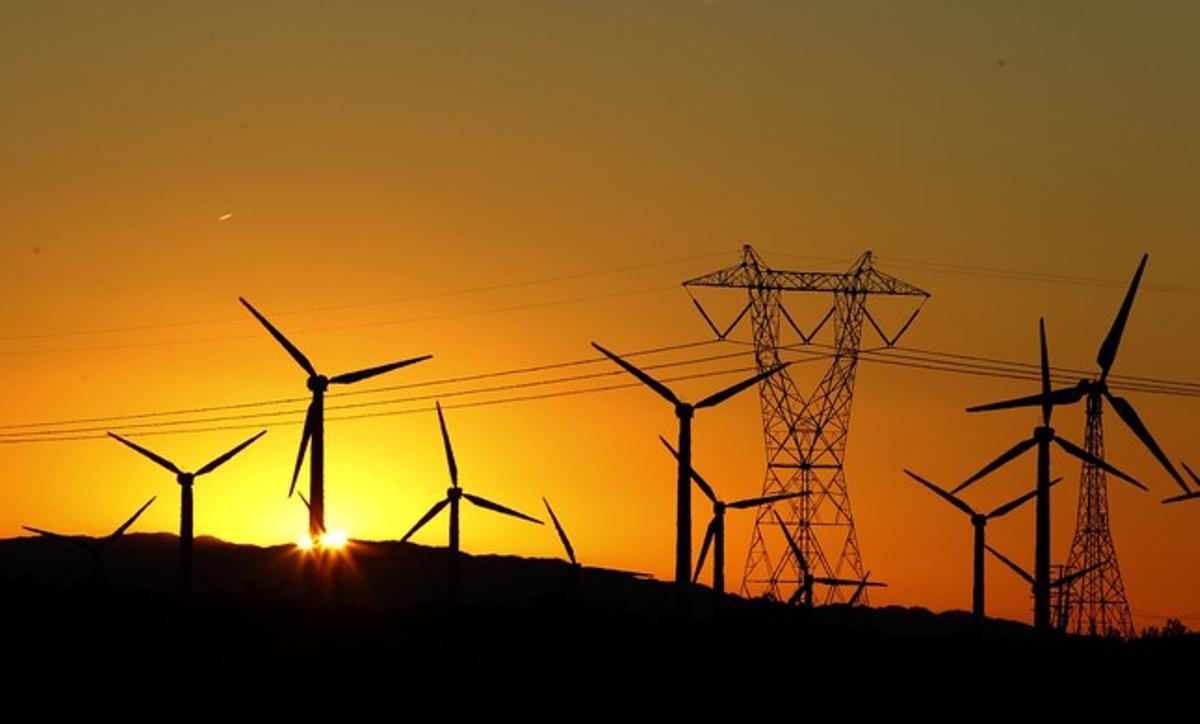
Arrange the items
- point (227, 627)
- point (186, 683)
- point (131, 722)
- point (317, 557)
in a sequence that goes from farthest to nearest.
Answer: point (317, 557) < point (227, 627) < point (186, 683) < point (131, 722)

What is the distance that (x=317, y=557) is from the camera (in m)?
144

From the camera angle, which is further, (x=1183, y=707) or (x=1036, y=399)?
(x=1036, y=399)

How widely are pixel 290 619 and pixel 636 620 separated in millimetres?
16820

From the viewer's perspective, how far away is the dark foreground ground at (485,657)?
10512 centimetres

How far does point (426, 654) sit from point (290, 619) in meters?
8.60

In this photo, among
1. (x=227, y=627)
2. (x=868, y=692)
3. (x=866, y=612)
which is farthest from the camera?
(x=866, y=612)

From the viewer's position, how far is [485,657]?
115750mm

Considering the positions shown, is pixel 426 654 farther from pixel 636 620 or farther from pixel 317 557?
pixel 317 557

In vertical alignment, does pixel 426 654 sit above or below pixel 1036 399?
below

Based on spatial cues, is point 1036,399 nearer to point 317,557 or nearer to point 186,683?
point 317,557

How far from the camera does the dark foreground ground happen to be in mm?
105125

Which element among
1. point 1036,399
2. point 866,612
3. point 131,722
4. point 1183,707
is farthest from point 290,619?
point 866,612

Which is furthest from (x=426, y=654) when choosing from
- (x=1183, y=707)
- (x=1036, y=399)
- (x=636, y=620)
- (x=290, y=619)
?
(x=1036, y=399)

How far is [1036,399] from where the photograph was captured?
149m
